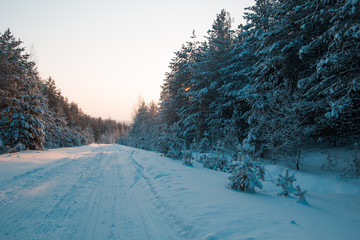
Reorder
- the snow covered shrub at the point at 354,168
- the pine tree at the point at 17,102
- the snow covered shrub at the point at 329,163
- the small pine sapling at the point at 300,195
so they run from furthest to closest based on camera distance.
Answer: the pine tree at the point at 17,102 → the snow covered shrub at the point at 329,163 → the snow covered shrub at the point at 354,168 → the small pine sapling at the point at 300,195

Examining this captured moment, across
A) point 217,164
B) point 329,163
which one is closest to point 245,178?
point 217,164

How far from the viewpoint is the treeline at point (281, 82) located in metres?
6.73

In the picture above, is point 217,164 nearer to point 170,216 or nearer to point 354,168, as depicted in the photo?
point 354,168

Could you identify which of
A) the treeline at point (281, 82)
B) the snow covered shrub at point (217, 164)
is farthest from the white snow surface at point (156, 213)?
the snow covered shrub at point (217, 164)

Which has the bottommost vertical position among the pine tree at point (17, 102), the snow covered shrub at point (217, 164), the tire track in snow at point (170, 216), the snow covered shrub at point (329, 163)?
the tire track in snow at point (170, 216)

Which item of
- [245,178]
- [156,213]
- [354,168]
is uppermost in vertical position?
[354,168]

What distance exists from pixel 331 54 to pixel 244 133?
32.2ft

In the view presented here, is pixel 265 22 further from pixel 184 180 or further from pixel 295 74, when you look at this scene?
pixel 184 180

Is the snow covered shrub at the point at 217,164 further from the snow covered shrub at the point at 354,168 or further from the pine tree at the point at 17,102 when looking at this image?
the pine tree at the point at 17,102

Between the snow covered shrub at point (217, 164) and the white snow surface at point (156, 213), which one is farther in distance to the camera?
the snow covered shrub at point (217, 164)

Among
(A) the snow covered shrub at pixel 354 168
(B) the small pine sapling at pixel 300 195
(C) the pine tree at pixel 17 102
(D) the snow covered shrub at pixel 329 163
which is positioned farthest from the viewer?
(C) the pine tree at pixel 17 102

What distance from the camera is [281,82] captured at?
467 inches

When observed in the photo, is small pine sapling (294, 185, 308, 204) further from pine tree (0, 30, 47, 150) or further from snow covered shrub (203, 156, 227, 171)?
pine tree (0, 30, 47, 150)

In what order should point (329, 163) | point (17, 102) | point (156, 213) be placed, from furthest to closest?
point (17, 102) < point (329, 163) < point (156, 213)
